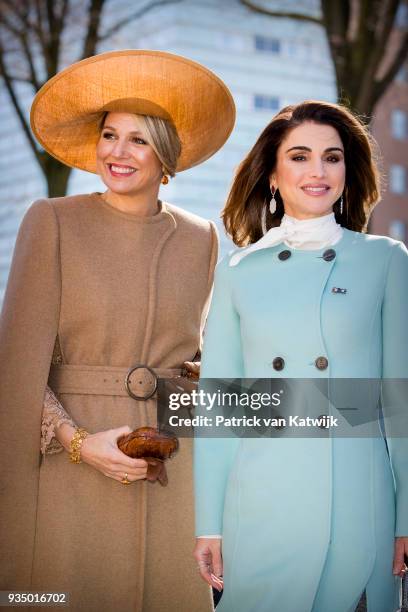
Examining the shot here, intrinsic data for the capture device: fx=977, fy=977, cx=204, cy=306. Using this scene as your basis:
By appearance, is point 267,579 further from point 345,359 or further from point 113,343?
point 113,343

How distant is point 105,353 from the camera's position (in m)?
3.73

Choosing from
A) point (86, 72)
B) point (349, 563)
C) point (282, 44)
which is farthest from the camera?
point (282, 44)

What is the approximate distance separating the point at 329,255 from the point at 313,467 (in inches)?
26.0

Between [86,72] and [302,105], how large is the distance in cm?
104

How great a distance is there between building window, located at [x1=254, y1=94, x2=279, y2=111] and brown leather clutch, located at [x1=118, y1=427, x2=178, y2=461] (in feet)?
130

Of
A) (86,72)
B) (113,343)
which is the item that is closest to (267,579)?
(113,343)

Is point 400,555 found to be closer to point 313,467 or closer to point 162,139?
point 313,467

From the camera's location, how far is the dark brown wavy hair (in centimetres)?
327

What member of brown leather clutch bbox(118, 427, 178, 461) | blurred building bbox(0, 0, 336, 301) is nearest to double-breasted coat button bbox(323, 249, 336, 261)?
brown leather clutch bbox(118, 427, 178, 461)

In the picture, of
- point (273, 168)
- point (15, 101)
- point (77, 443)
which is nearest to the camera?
point (273, 168)

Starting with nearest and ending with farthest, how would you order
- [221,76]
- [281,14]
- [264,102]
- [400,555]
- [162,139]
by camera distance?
1. [400,555]
2. [162,139]
3. [281,14]
4. [221,76]
5. [264,102]

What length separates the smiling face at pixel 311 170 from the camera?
10.2ft

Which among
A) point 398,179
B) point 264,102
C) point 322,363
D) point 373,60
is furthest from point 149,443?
point 398,179

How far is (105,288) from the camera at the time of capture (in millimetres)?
3756
